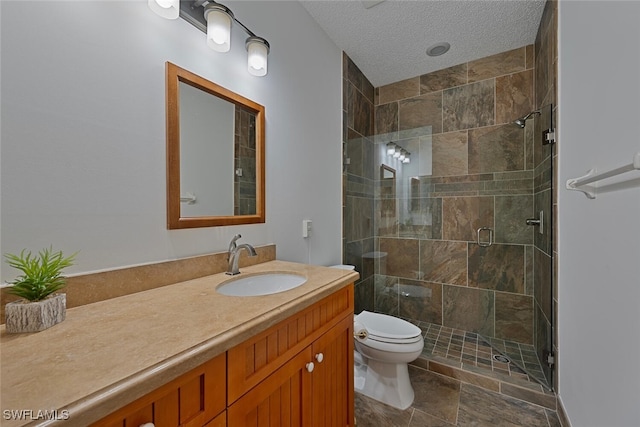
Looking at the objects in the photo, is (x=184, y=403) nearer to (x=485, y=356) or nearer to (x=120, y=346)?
(x=120, y=346)

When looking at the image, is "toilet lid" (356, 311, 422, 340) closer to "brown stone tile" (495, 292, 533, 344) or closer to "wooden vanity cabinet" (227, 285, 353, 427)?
"wooden vanity cabinet" (227, 285, 353, 427)

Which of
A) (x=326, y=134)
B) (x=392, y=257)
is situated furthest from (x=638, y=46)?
(x=392, y=257)

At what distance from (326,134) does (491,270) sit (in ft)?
6.04

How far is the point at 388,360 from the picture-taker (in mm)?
A: 1601

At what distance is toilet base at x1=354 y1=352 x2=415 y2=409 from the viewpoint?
5.29 feet

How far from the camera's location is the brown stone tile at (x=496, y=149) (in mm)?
2211

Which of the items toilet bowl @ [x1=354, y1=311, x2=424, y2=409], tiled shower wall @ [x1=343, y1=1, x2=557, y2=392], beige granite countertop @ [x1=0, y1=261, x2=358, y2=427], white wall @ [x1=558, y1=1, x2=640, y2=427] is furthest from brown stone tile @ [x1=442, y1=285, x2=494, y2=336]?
beige granite countertop @ [x1=0, y1=261, x2=358, y2=427]

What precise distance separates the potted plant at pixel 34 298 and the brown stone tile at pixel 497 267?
266 cm

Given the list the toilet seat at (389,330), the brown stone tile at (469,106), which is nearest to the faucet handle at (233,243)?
the toilet seat at (389,330)

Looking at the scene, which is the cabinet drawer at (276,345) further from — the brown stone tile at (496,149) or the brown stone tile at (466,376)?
the brown stone tile at (496,149)

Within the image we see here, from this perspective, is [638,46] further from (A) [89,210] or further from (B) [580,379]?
(A) [89,210]

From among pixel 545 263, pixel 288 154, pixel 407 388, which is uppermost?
pixel 288 154

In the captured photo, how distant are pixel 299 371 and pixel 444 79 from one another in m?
2.74

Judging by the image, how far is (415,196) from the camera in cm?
259
